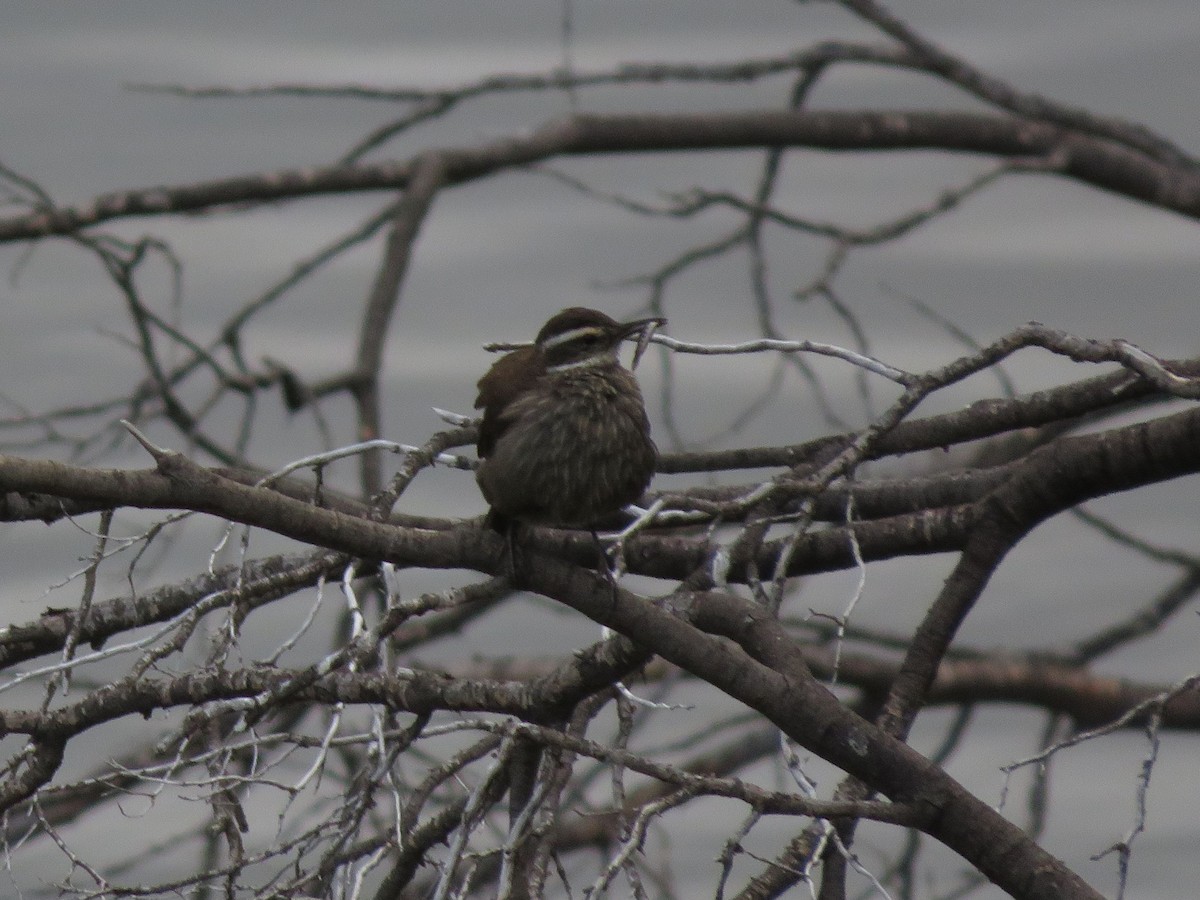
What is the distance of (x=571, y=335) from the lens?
475 cm

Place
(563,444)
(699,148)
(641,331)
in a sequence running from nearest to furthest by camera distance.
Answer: (563,444) < (641,331) < (699,148)

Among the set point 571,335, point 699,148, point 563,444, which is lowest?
point 563,444

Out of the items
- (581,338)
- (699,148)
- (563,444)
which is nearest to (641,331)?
(581,338)

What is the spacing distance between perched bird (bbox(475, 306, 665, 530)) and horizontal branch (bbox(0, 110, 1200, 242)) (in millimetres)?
2938

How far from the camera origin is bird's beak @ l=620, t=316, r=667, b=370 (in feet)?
13.7

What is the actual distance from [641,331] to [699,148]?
351 centimetres

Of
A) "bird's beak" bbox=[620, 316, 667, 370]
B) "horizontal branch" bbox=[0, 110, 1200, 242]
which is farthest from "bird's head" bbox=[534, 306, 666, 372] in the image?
"horizontal branch" bbox=[0, 110, 1200, 242]

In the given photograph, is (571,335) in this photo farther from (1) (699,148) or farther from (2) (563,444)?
(1) (699,148)

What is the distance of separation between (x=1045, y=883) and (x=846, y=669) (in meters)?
3.72

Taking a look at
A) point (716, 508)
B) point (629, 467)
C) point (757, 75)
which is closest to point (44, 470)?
point (716, 508)

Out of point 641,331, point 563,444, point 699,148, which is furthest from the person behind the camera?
point 699,148

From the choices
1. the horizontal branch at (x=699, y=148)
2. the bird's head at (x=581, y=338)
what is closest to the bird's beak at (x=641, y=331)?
the bird's head at (x=581, y=338)

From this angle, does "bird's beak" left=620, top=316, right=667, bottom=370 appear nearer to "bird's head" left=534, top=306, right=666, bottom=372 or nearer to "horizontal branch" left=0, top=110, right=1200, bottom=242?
"bird's head" left=534, top=306, right=666, bottom=372

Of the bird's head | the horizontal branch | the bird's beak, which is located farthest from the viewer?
the horizontal branch
